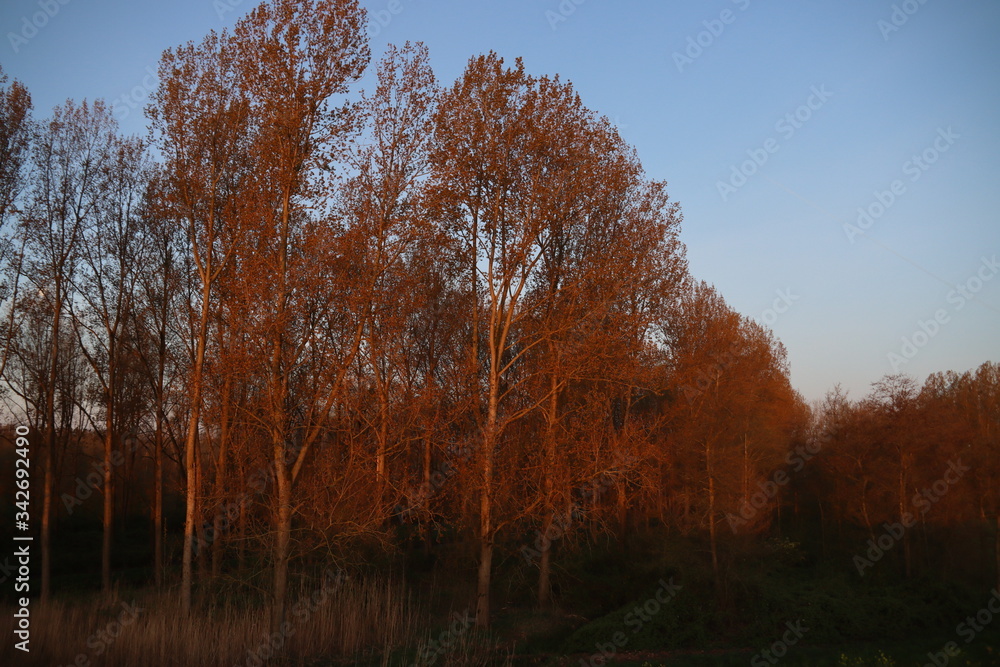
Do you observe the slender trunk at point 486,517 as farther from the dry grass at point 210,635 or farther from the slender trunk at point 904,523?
the slender trunk at point 904,523

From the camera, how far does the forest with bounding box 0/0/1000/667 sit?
10.9 m

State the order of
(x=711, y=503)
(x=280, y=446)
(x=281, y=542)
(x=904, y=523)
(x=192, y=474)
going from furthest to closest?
1. (x=904, y=523)
2. (x=711, y=503)
3. (x=192, y=474)
4. (x=280, y=446)
5. (x=281, y=542)

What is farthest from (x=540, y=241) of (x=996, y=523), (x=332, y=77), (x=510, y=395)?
(x=996, y=523)

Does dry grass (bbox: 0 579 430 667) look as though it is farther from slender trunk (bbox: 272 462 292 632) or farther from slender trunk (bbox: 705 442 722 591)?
slender trunk (bbox: 705 442 722 591)

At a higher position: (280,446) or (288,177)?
(288,177)

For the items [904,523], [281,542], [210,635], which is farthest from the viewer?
[904,523]

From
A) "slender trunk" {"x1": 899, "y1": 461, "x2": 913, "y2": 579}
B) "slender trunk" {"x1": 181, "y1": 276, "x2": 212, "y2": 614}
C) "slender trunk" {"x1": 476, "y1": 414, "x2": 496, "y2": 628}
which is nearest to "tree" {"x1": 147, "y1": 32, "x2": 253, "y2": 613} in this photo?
"slender trunk" {"x1": 181, "y1": 276, "x2": 212, "y2": 614}

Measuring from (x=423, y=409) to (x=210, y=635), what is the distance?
16.1ft

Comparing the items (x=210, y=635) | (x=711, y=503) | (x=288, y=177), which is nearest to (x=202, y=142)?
(x=288, y=177)

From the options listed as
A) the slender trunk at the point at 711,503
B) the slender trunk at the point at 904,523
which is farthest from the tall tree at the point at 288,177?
the slender trunk at the point at 904,523

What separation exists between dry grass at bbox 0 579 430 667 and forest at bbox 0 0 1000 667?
6 cm

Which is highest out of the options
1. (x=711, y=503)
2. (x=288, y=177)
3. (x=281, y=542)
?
(x=288, y=177)

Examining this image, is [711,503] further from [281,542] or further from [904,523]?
[281,542]

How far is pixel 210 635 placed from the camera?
10.0 metres
